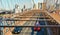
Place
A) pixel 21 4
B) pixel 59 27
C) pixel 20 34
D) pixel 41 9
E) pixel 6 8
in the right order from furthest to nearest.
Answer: pixel 41 9 → pixel 21 4 → pixel 6 8 → pixel 20 34 → pixel 59 27

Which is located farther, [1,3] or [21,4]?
[21,4]

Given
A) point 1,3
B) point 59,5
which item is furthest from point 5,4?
point 59,5

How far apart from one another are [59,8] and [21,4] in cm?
93

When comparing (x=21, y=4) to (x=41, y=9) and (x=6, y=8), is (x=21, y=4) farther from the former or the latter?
(x=41, y=9)

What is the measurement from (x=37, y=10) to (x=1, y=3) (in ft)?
7.32

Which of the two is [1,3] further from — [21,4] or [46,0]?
[46,0]

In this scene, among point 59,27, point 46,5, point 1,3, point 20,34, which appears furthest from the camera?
point 46,5

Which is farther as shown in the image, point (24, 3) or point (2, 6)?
point (24, 3)

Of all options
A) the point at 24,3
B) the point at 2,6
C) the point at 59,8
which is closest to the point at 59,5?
the point at 59,8

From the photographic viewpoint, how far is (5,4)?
2857 millimetres

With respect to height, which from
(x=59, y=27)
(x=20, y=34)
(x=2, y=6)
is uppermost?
(x=2, y=6)

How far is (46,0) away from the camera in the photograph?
5223 mm

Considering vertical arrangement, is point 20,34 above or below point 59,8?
below

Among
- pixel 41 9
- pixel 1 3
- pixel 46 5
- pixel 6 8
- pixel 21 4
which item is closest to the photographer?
pixel 1 3
